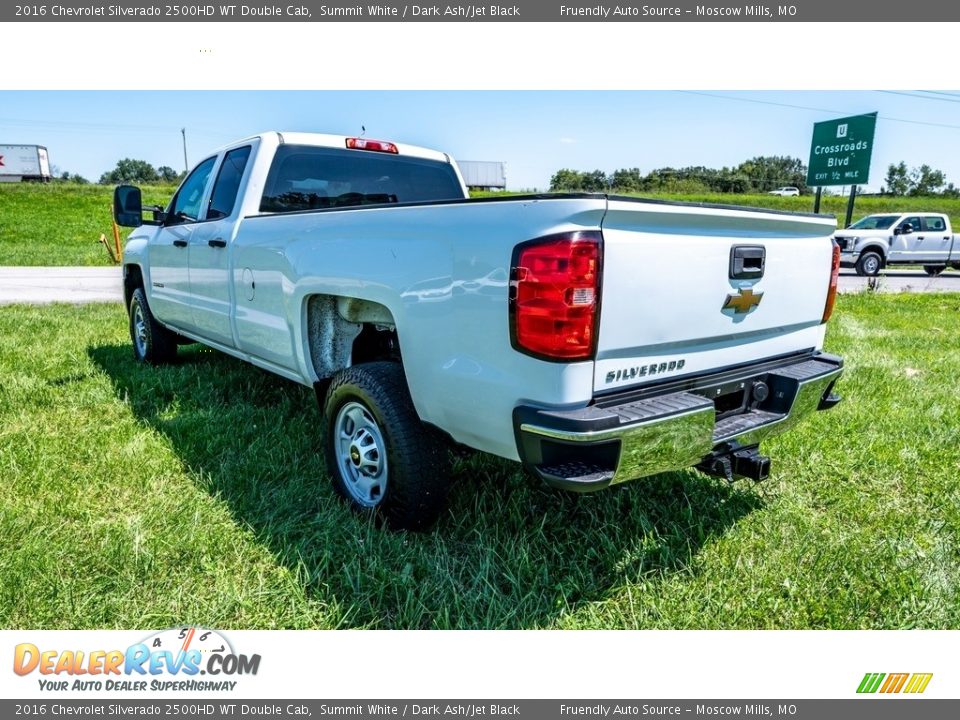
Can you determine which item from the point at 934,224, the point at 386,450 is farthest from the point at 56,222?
the point at 934,224

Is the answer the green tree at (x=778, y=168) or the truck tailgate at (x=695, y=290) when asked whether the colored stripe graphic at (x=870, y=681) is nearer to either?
the truck tailgate at (x=695, y=290)

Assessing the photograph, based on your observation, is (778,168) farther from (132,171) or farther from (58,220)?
(132,171)

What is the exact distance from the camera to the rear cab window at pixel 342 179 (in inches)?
160

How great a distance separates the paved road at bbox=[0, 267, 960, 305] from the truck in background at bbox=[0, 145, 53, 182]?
31.7 meters

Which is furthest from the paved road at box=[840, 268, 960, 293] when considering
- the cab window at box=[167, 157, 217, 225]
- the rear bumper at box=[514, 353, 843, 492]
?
the cab window at box=[167, 157, 217, 225]

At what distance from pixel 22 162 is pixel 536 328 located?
53060mm

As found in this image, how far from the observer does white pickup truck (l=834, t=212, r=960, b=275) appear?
1903 cm

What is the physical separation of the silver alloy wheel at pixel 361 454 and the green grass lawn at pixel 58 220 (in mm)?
16137

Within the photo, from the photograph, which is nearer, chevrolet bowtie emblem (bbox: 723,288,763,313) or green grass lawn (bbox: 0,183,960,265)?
chevrolet bowtie emblem (bbox: 723,288,763,313)

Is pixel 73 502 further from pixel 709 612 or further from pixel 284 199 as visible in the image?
pixel 709 612

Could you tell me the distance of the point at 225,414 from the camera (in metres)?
4.34

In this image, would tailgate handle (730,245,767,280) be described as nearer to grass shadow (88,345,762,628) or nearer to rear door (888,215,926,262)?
grass shadow (88,345,762,628)

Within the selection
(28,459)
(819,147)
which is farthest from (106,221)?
(28,459)

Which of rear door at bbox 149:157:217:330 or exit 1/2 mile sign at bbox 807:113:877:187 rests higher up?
exit 1/2 mile sign at bbox 807:113:877:187
